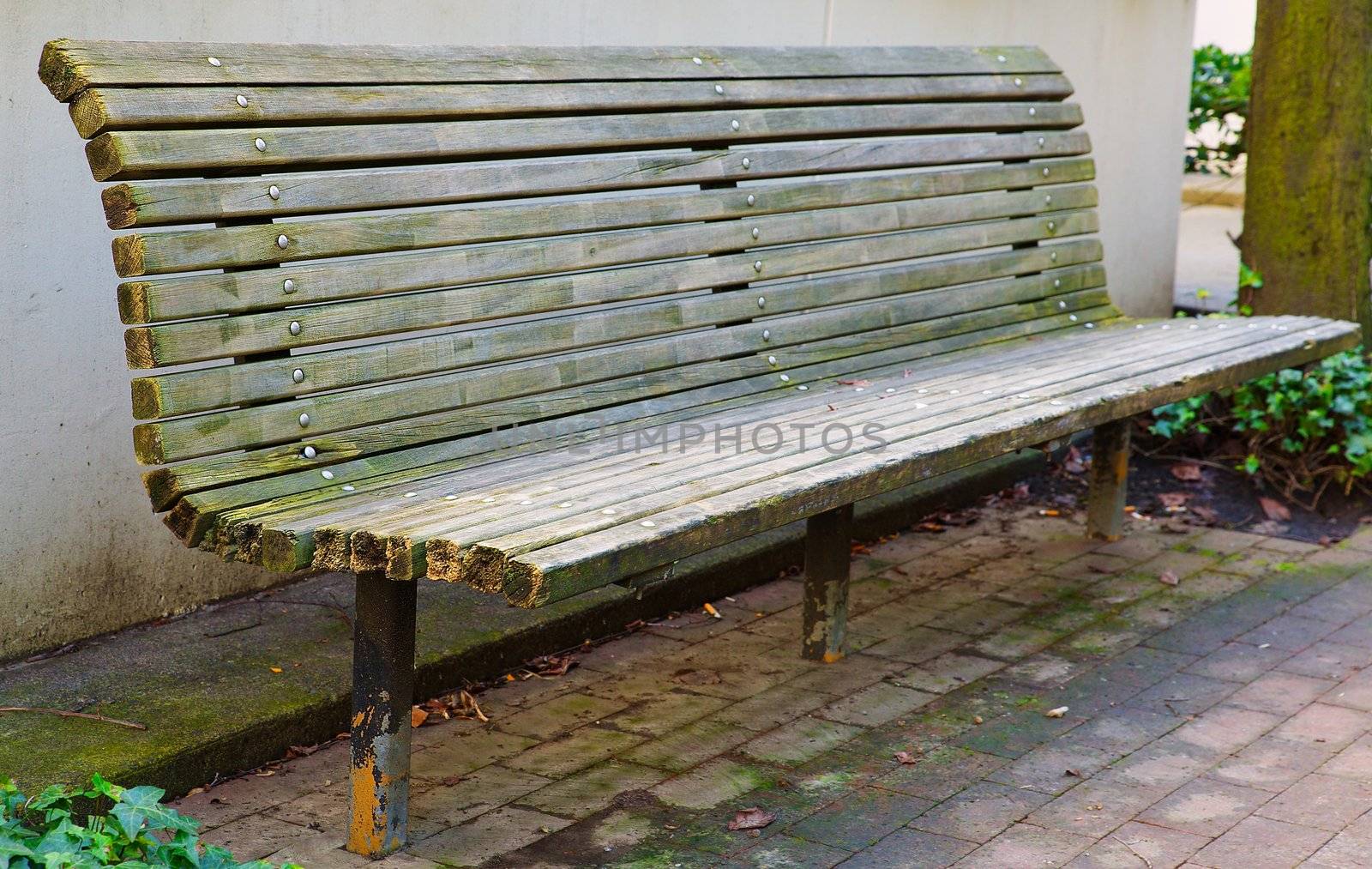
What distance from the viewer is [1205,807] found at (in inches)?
125

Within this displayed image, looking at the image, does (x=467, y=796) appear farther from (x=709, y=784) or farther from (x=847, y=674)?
(x=847, y=674)

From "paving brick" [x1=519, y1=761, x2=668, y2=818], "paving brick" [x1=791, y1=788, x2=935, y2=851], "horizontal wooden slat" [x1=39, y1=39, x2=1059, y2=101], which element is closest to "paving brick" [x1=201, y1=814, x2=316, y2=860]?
"paving brick" [x1=519, y1=761, x2=668, y2=818]

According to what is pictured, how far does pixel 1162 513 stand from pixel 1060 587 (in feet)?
3.15

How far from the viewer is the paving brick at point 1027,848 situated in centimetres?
292

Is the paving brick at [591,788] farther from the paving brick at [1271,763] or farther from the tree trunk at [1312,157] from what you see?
the tree trunk at [1312,157]

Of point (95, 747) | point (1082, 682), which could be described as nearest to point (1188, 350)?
point (1082, 682)

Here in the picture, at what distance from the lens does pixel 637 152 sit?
12.5 feet

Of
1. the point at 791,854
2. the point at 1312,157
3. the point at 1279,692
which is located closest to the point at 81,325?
the point at 791,854

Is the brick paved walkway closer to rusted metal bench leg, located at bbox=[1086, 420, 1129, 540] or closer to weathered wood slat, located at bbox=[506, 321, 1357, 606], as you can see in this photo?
rusted metal bench leg, located at bbox=[1086, 420, 1129, 540]

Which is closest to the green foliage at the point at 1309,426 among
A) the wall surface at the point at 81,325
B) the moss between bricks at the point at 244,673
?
the moss between bricks at the point at 244,673

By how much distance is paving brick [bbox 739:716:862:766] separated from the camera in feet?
11.2

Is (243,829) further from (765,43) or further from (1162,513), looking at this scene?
(1162,513)

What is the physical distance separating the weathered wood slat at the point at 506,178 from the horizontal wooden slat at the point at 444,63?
7.1 inches

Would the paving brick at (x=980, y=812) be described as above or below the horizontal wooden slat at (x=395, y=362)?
below
